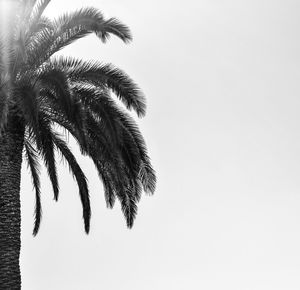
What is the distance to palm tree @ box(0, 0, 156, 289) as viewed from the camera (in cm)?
1509

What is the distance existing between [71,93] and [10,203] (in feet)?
12.0

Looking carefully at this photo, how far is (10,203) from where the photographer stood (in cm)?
1617

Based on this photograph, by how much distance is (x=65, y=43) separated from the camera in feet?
52.9

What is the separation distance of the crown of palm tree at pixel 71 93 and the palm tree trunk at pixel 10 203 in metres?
0.47

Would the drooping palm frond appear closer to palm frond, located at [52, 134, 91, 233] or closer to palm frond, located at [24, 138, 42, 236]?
palm frond, located at [52, 134, 91, 233]

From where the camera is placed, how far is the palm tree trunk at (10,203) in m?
15.6

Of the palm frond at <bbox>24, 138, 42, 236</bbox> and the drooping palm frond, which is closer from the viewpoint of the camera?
the drooping palm frond

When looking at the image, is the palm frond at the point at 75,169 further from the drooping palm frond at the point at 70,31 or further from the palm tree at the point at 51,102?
the drooping palm frond at the point at 70,31

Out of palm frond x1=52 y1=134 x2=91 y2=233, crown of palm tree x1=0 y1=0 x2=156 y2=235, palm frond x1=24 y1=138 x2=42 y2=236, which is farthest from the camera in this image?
palm frond x1=24 y1=138 x2=42 y2=236

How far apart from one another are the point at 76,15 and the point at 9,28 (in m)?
1.81

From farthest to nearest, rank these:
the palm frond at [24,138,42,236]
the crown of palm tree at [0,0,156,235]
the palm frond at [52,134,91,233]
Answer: the palm frond at [24,138,42,236] → the palm frond at [52,134,91,233] → the crown of palm tree at [0,0,156,235]

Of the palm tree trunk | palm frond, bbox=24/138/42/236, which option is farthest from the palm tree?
palm frond, bbox=24/138/42/236

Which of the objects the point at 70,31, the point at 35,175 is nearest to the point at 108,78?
the point at 70,31

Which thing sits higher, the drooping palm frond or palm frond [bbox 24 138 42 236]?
the drooping palm frond
